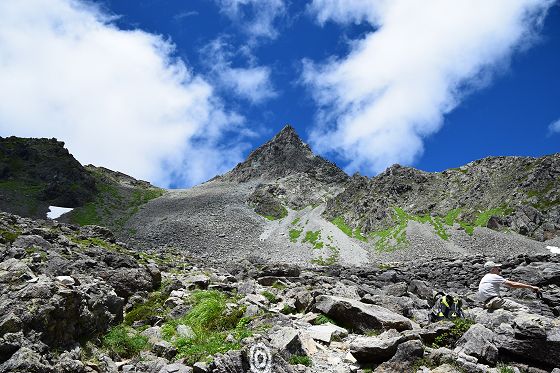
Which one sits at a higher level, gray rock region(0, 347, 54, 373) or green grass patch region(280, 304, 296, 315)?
green grass patch region(280, 304, 296, 315)

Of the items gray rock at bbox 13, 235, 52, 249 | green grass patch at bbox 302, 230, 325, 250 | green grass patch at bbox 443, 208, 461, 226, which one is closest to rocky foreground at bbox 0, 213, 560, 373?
gray rock at bbox 13, 235, 52, 249

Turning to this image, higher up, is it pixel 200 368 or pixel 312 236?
pixel 312 236

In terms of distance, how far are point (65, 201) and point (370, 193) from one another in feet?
321

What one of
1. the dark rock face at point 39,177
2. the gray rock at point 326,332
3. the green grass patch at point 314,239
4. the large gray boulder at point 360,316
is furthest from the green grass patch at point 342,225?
the gray rock at point 326,332

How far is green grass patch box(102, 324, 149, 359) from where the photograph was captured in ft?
44.6

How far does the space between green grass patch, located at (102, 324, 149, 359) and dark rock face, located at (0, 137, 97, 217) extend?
4360 inches

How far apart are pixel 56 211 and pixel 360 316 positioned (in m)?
122

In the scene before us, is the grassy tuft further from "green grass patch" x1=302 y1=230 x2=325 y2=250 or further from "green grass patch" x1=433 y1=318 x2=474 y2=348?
"green grass patch" x1=302 y1=230 x2=325 y2=250

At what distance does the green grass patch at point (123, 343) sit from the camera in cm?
1359

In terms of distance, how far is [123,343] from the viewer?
1397 cm

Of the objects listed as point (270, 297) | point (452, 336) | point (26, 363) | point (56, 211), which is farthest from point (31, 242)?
point (56, 211)

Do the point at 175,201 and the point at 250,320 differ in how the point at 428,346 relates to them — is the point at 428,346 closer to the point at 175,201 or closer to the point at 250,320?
the point at 250,320

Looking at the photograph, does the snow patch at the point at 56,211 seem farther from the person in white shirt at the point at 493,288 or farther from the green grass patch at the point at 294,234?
the person in white shirt at the point at 493,288

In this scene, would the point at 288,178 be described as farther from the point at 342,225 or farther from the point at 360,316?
the point at 360,316
